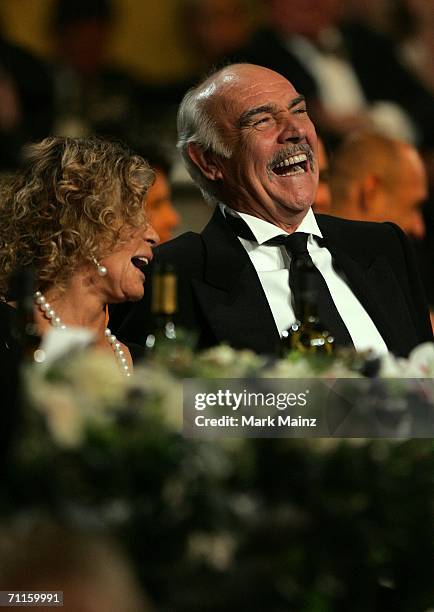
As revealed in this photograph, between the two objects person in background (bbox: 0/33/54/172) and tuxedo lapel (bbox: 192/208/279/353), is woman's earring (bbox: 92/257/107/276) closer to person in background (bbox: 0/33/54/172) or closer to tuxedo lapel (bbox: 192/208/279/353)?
tuxedo lapel (bbox: 192/208/279/353)

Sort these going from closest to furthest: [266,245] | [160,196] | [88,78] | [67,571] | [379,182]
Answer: [67,571] → [266,245] → [88,78] → [160,196] → [379,182]

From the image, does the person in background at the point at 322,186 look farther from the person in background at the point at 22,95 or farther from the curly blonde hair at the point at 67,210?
the curly blonde hair at the point at 67,210

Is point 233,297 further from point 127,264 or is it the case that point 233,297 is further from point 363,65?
point 363,65

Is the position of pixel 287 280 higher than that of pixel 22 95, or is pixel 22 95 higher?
pixel 22 95

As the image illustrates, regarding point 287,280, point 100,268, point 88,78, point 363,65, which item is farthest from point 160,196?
point 100,268

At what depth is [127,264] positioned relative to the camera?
219cm

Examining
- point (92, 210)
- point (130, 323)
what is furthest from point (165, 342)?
point (130, 323)

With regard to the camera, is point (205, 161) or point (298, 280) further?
point (205, 161)

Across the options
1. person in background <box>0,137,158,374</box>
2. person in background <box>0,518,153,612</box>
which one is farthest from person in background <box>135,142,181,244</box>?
person in background <box>0,518,153,612</box>

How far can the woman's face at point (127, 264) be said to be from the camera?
2188 millimetres

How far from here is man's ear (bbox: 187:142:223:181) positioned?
111 inches

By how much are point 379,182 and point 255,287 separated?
1.37 metres

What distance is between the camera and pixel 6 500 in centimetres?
133

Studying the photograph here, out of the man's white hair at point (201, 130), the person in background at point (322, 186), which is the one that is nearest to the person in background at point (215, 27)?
the man's white hair at point (201, 130)
